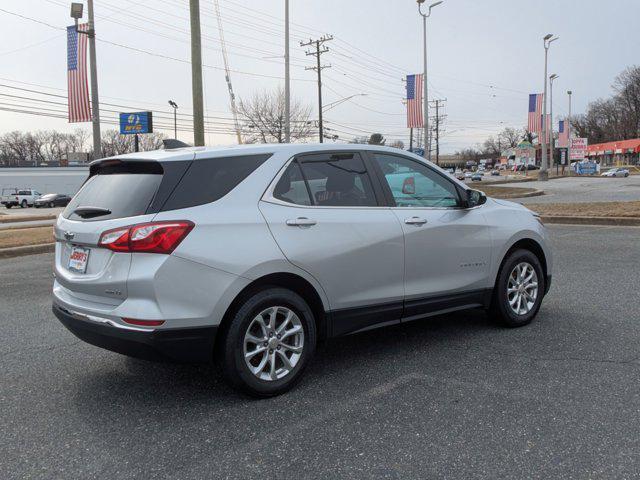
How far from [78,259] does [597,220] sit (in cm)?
1325

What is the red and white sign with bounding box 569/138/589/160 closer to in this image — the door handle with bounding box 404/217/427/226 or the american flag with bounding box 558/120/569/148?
the american flag with bounding box 558/120/569/148

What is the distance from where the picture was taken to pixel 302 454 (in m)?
2.92

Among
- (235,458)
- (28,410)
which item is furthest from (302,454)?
(28,410)

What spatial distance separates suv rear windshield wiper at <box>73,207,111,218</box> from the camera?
3.58 m

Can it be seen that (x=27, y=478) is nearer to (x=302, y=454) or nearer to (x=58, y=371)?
(x=302, y=454)

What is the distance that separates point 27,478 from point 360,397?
1.96m

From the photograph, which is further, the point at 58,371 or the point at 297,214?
the point at 58,371

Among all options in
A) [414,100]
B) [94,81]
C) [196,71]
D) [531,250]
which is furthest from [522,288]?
[414,100]

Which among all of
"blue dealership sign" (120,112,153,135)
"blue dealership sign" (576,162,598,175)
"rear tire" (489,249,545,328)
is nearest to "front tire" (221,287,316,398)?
"rear tire" (489,249,545,328)

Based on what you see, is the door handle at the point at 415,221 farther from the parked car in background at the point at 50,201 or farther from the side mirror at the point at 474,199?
the parked car in background at the point at 50,201

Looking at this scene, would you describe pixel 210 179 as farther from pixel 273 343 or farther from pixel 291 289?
pixel 273 343

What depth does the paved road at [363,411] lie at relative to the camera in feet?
9.25

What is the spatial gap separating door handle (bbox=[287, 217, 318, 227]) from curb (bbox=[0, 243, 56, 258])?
1016 centimetres

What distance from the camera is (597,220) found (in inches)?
541
